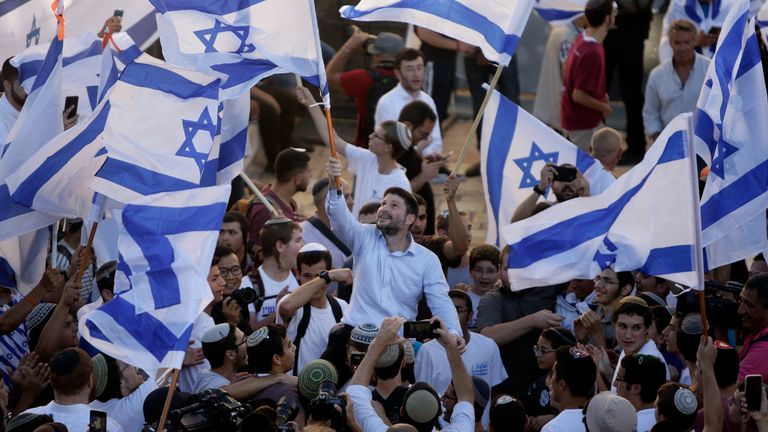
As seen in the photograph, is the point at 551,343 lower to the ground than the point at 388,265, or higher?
lower

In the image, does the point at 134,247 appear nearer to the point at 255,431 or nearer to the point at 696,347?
the point at 255,431

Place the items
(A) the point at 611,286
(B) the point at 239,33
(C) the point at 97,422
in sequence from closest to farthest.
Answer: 1. (C) the point at 97,422
2. (A) the point at 611,286
3. (B) the point at 239,33

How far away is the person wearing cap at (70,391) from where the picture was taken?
27.2 feet

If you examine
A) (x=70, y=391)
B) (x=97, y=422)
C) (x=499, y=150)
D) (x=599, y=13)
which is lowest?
(x=599, y=13)

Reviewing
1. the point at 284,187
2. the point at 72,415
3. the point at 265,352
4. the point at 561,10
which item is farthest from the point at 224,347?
the point at 561,10

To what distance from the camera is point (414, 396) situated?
25.1 feet

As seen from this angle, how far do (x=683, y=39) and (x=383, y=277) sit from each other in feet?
19.9

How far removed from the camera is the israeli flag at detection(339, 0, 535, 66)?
10742 mm

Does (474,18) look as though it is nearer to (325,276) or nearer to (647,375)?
(325,276)

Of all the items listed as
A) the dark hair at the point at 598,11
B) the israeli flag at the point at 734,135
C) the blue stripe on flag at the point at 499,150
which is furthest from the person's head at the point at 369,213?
the dark hair at the point at 598,11

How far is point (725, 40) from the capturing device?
10.1 m

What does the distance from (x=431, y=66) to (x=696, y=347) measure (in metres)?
8.26

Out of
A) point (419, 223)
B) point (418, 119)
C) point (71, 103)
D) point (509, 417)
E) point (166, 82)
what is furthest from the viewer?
point (418, 119)

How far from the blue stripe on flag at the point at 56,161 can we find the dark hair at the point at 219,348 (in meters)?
1.78
